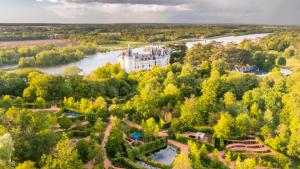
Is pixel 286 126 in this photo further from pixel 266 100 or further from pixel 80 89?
pixel 80 89

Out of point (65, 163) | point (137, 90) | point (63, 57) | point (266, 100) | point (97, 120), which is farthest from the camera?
point (63, 57)

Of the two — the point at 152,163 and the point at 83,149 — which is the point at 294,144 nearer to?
the point at 152,163

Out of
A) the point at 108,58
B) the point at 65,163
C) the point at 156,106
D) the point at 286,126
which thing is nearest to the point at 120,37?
the point at 108,58

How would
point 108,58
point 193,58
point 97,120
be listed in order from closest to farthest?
point 97,120 < point 193,58 < point 108,58

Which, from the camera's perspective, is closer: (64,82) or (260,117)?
(260,117)

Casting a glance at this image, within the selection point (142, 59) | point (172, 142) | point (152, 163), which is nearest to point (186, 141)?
point (172, 142)

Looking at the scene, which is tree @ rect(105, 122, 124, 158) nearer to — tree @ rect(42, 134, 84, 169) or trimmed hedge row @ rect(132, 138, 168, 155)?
trimmed hedge row @ rect(132, 138, 168, 155)
